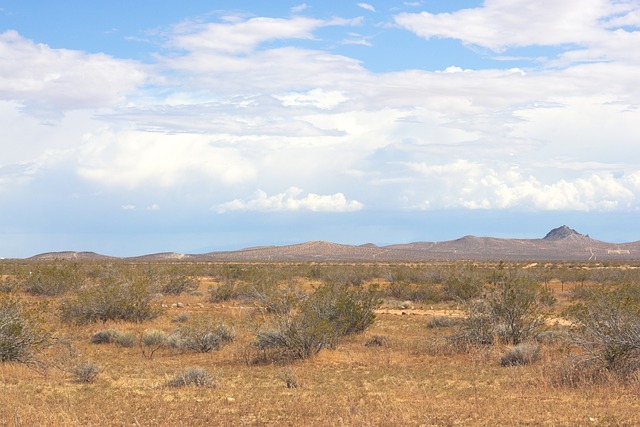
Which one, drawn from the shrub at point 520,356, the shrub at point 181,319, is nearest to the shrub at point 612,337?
the shrub at point 520,356

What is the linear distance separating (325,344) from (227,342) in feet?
12.9

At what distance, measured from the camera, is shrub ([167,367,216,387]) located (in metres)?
13.8

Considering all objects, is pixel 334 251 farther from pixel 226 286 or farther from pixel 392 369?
pixel 392 369

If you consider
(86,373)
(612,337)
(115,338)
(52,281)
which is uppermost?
(52,281)

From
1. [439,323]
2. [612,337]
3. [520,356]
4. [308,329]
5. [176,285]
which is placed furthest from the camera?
[176,285]

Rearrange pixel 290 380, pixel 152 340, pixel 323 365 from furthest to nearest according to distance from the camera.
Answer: pixel 152 340 < pixel 323 365 < pixel 290 380

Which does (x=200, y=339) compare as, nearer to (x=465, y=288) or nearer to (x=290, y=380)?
(x=290, y=380)

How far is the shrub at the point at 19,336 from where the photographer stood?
16.5 m

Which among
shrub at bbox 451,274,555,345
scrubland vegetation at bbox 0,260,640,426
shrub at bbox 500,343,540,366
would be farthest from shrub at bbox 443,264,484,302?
shrub at bbox 500,343,540,366

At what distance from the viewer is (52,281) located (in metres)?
38.2

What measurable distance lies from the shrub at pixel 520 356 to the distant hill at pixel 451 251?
117522 mm

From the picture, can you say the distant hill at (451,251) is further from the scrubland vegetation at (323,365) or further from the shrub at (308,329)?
the shrub at (308,329)

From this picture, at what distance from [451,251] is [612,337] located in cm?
15179

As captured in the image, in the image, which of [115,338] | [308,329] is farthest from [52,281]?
[308,329]
